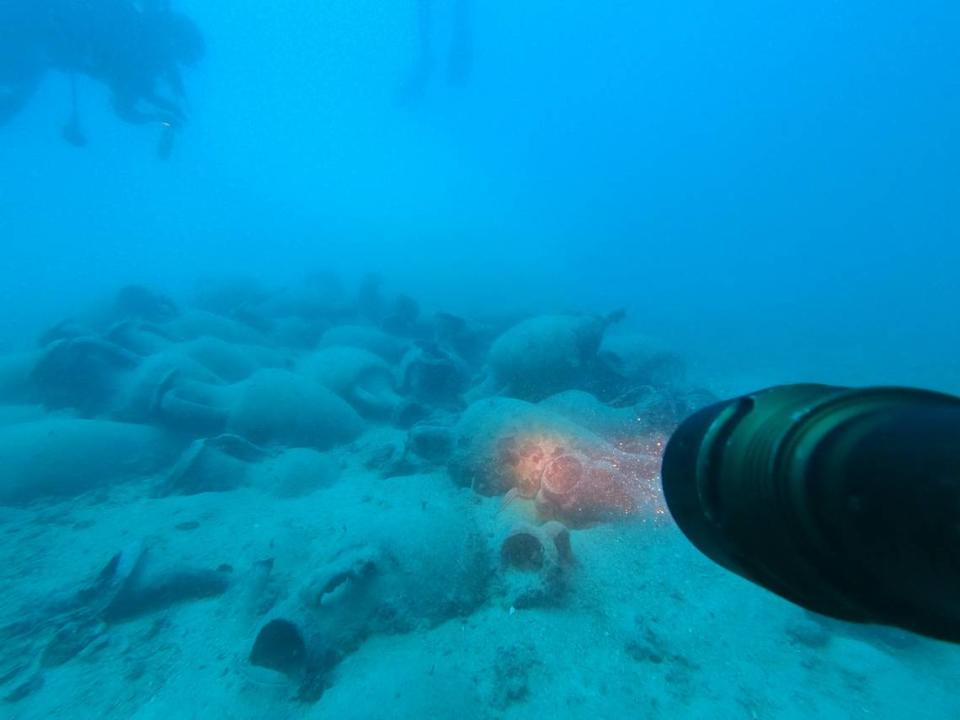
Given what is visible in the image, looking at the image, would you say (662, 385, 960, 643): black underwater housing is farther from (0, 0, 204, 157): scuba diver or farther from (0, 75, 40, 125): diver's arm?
(0, 75, 40, 125): diver's arm

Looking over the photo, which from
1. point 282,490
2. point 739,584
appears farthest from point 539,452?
point 282,490

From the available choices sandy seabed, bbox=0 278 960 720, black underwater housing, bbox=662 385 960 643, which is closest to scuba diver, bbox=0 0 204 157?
sandy seabed, bbox=0 278 960 720

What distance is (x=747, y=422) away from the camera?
0.87m

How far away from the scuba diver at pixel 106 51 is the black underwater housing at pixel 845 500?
19132 millimetres

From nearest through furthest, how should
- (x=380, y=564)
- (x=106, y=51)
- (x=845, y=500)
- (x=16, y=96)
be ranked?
(x=845, y=500)
(x=380, y=564)
(x=106, y=51)
(x=16, y=96)

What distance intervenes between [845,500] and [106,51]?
19959 mm

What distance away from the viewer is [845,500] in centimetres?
70

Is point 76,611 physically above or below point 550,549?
below

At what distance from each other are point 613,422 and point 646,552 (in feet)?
6.99

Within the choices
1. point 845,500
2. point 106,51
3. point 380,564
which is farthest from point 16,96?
point 845,500

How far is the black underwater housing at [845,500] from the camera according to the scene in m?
0.66

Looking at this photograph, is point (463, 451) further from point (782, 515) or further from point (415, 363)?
point (782, 515)

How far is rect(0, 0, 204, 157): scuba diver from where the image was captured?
13.2 metres

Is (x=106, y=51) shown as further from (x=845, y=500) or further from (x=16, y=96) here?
(x=845, y=500)
